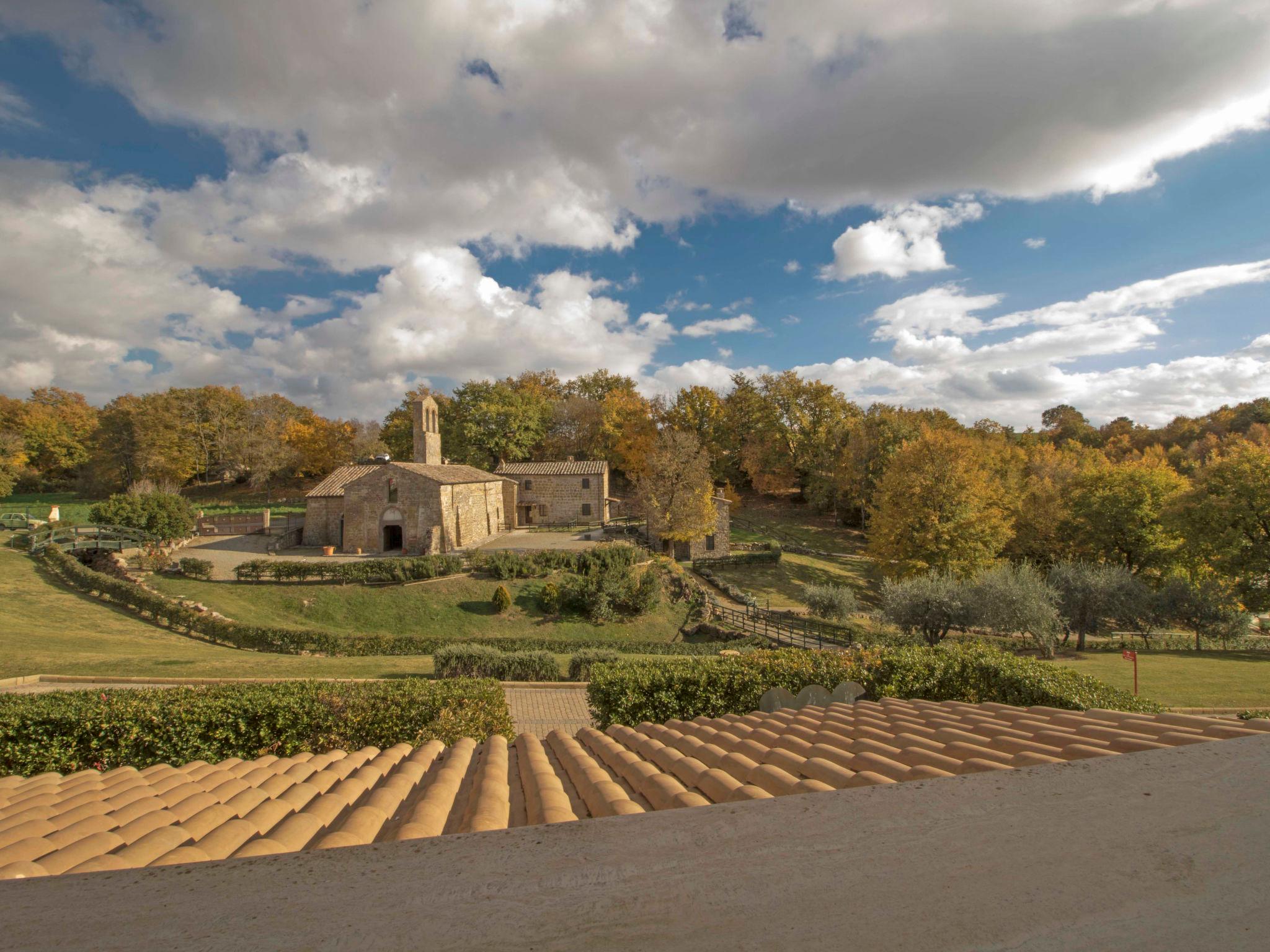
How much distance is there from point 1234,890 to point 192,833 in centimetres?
459

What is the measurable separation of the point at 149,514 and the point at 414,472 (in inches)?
585

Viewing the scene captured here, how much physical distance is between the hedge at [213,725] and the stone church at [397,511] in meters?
21.8

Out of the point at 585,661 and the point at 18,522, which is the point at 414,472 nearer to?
the point at 585,661

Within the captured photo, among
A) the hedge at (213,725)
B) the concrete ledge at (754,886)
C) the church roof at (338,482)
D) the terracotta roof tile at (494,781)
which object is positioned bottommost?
the hedge at (213,725)

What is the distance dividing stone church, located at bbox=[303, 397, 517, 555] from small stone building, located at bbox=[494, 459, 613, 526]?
570 cm

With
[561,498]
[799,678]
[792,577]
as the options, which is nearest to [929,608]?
[792,577]

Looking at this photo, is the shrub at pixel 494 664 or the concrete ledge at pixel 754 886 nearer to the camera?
the concrete ledge at pixel 754 886

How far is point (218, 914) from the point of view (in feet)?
4.89

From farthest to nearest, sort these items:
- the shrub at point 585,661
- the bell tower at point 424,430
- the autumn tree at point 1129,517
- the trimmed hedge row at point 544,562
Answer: the bell tower at point 424,430
the autumn tree at point 1129,517
the trimmed hedge row at point 544,562
the shrub at point 585,661

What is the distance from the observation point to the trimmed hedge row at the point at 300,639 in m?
20.2

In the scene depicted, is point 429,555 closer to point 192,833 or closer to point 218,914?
point 192,833

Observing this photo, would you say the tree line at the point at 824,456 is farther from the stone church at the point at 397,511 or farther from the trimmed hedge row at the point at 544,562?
the stone church at the point at 397,511

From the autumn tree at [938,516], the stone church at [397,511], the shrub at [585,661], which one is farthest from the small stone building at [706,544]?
the shrub at [585,661]

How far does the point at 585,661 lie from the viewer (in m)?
17.0
